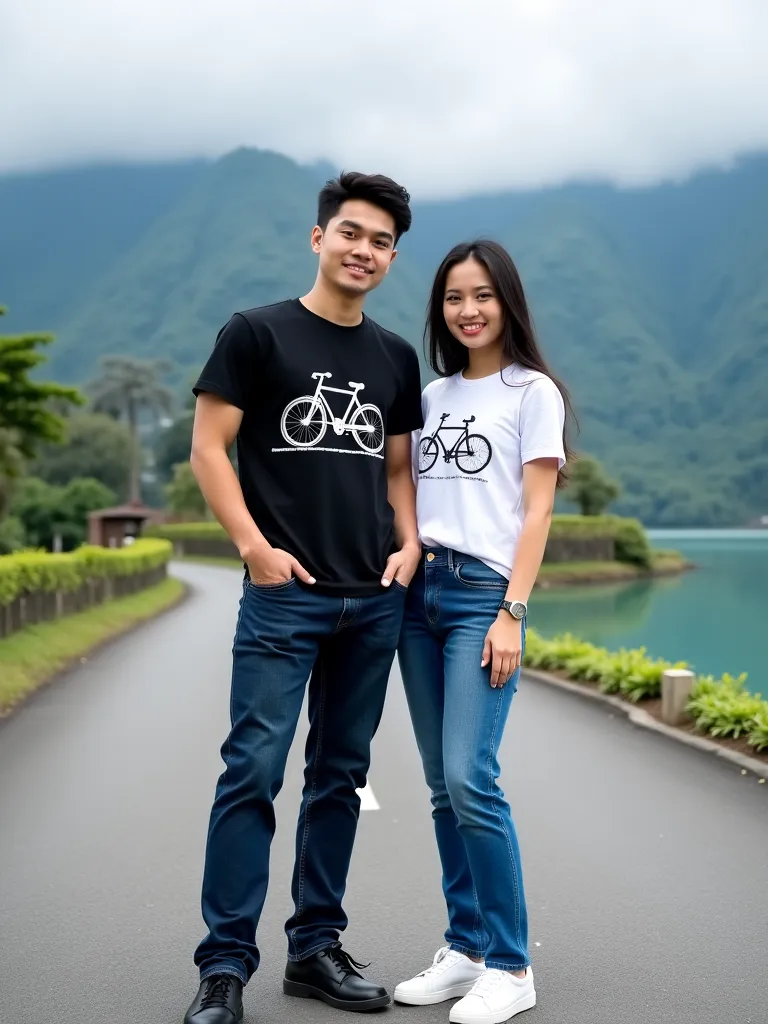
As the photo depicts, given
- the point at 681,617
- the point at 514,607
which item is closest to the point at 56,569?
the point at 514,607

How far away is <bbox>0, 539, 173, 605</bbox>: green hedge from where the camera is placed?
44.5 ft

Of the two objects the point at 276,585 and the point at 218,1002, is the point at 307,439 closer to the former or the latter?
the point at 276,585

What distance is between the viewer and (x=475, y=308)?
3.80 meters

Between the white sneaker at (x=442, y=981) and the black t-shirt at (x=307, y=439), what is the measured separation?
114 centimetres

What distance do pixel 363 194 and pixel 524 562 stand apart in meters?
1.21

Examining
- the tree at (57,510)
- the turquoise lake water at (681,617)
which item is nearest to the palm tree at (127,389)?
the tree at (57,510)

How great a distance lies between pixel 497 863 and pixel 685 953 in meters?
0.97

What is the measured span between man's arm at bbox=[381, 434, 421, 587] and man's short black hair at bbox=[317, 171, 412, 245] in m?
0.65

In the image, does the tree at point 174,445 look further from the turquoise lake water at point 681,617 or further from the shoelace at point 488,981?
the shoelace at point 488,981

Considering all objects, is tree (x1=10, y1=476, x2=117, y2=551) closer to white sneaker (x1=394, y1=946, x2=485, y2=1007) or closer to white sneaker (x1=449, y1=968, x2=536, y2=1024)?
white sneaker (x1=394, y1=946, x2=485, y2=1007)

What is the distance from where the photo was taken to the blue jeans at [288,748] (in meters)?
3.49

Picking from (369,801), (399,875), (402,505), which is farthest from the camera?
(369,801)

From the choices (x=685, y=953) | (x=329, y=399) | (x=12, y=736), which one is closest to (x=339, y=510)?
(x=329, y=399)

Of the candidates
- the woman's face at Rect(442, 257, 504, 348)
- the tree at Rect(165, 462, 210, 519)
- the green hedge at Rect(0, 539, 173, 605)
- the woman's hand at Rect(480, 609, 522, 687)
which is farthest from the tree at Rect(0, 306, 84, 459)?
the tree at Rect(165, 462, 210, 519)
